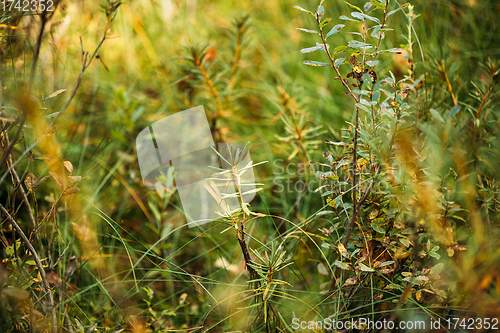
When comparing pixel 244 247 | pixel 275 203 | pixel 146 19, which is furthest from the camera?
pixel 146 19

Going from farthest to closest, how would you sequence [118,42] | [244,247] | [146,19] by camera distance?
[146,19] → [118,42] → [244,247]

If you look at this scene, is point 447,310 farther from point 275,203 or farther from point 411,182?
point 275,203

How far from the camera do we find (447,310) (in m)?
1.04

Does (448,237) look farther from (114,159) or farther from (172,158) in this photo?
(114,159)

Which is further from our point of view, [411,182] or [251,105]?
[251,105]

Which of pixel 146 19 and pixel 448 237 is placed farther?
pixel 146 19

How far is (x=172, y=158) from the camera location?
165 centimetres

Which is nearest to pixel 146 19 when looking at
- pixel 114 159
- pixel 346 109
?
pixel 114 159

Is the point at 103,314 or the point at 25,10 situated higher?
the point at 25,10

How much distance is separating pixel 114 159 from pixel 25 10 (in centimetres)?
87

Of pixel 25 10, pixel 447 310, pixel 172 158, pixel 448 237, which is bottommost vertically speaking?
pixel 447 310

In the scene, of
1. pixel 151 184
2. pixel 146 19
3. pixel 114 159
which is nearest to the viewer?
pixel 151 184

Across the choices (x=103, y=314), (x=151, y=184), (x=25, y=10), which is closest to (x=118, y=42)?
(x=25, y=10)

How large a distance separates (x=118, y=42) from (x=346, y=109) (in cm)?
186
